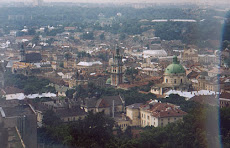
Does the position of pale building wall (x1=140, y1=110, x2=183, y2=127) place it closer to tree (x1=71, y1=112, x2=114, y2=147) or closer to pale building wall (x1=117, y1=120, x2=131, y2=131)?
pale building wall (x1=117, y1=120, x2=131, y2=131)

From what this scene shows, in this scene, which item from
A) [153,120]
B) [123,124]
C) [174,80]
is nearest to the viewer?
[153,120]

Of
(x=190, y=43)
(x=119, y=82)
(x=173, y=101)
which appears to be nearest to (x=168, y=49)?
(x=190, y=43)

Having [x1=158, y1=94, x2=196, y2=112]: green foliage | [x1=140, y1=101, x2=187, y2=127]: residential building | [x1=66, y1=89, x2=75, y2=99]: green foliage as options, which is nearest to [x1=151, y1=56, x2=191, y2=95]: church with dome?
[x1=158, y1=94, x2=196, y2=112]: green foliage

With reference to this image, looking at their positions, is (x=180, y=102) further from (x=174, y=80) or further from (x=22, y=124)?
(x=22, y=124)

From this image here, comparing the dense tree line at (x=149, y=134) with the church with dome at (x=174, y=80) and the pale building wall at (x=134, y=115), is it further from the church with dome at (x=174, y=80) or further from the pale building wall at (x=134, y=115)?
the church with dome at (x=174, y=80)

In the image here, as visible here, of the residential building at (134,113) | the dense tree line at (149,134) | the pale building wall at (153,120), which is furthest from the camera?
the residential building at (134,113)

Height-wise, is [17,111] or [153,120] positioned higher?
[17,111]

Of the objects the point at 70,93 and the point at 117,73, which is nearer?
the point at 70,93

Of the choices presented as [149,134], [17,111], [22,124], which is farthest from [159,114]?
[22,124]

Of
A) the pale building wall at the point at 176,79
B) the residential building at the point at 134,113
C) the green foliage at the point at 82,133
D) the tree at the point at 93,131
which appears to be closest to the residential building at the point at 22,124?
the green foliage at the point at 82,133

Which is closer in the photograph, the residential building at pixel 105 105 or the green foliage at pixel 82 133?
the green foliage at pixel 82 133

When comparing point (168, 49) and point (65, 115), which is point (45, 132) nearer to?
→ point (65, 115)
